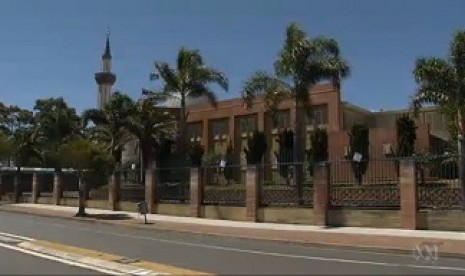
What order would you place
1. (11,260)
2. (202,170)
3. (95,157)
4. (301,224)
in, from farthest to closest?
(95,157), (202,170), (301,224), (11,260)

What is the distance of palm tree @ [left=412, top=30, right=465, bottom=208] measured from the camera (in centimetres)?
2625

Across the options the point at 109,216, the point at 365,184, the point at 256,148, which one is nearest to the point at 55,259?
the point at 365,184

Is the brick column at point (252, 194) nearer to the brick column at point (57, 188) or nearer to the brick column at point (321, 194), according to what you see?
the brick column at point (321, 194)

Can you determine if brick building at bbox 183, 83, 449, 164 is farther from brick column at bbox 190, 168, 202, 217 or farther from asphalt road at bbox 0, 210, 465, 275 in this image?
asphalt road at bbox 0, 210, 465, 275

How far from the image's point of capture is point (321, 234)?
76.7 ft

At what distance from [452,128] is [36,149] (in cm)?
4255

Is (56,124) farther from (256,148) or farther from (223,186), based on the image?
(223,186)

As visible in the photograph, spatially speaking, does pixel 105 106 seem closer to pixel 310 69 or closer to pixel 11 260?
pixel 310 69

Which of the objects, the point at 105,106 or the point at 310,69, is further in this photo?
the point at 105,106

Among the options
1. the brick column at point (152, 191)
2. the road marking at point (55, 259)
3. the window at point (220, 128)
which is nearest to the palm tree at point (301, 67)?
the brick column at point (152, 191)

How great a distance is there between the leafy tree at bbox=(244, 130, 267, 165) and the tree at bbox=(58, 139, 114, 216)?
18794 millimetres

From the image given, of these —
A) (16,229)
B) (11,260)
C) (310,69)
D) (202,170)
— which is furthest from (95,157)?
(11,260)

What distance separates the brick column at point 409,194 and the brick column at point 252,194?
25.4ft

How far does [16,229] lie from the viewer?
27953 mm
